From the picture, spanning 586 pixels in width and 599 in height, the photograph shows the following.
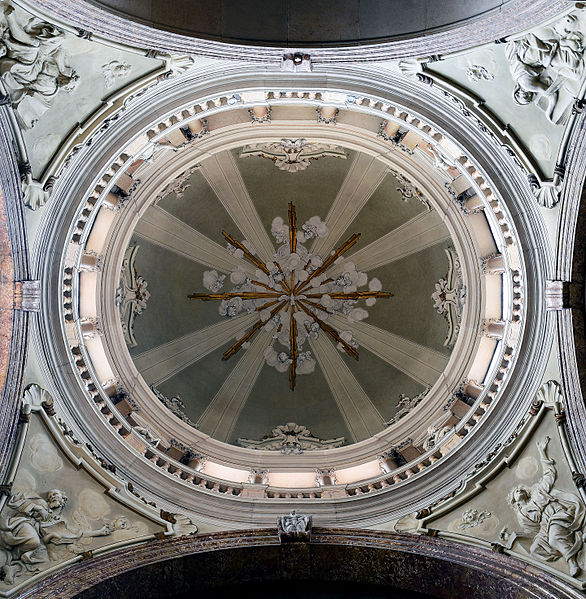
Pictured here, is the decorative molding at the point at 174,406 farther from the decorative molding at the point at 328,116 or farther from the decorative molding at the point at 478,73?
the decorative molding at the point at 478,73

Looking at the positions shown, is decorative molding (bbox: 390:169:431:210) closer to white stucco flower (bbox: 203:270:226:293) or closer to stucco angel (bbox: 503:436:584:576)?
white stucco flower (bbox: 203:270:226:293)

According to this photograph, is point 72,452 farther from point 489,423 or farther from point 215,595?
point 489,423

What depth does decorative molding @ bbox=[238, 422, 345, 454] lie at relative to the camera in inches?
696

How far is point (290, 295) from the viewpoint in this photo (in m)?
19.9

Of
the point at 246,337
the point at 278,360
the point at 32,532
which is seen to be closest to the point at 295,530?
the point at 32,532

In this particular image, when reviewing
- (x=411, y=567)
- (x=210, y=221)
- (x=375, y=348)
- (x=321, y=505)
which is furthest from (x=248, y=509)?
(x=210, y=221)

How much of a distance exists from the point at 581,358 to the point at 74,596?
32.2 feet

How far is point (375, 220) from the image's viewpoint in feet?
61.6

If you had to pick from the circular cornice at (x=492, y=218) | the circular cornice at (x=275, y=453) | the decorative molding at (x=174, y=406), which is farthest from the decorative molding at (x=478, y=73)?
the decorative molding at (x=174, y=406)

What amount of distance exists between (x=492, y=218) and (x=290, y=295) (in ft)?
25.3

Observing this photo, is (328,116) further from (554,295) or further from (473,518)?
(473,518)

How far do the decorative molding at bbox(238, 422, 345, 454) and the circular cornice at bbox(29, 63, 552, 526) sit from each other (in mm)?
3438

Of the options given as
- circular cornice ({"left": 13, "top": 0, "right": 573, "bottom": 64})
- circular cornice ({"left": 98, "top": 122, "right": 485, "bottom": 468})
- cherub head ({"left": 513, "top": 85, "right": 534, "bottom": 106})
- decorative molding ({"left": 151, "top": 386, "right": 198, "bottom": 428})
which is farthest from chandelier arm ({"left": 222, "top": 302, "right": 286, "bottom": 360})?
cherub head ({"left": 513, "top": 85, "right": 534, "bottom": 106})

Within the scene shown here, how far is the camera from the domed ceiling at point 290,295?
A: 1772cm
